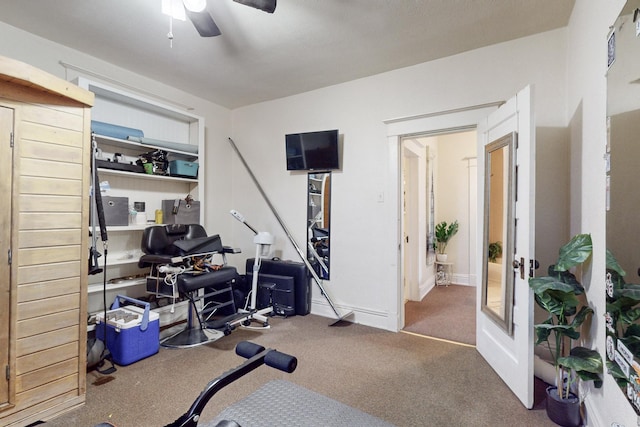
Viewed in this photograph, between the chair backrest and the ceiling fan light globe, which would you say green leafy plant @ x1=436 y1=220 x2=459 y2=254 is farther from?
the ceiling fan light globe

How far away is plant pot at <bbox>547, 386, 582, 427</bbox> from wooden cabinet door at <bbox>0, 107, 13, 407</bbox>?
308 cm

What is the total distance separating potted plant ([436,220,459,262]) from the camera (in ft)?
17.2

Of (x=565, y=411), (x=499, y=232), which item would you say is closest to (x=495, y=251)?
(x=499, y=232)

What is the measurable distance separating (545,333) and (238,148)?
3.90 meters

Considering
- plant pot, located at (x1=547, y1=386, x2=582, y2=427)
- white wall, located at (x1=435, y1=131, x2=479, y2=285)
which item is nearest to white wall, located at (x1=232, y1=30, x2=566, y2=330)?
plant pot, located at (x1=547, y1=386, x2=582, y2=427)

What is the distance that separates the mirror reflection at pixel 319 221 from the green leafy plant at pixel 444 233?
2664mm

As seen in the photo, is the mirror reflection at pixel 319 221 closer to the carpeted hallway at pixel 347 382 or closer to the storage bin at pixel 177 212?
the carpeted hallway at pixel 347 382

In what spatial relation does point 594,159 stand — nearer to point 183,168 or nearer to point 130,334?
point 130,334

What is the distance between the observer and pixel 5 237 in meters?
1.63

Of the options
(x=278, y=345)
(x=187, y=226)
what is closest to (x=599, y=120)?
(x=278, y=345)

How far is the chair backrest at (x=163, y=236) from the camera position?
9.22 ft

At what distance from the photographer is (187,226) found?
3.19 m

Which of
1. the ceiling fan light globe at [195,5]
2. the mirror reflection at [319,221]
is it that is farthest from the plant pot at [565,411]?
the ceiling fan light globe at [195,5]

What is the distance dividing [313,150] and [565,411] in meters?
3.00
